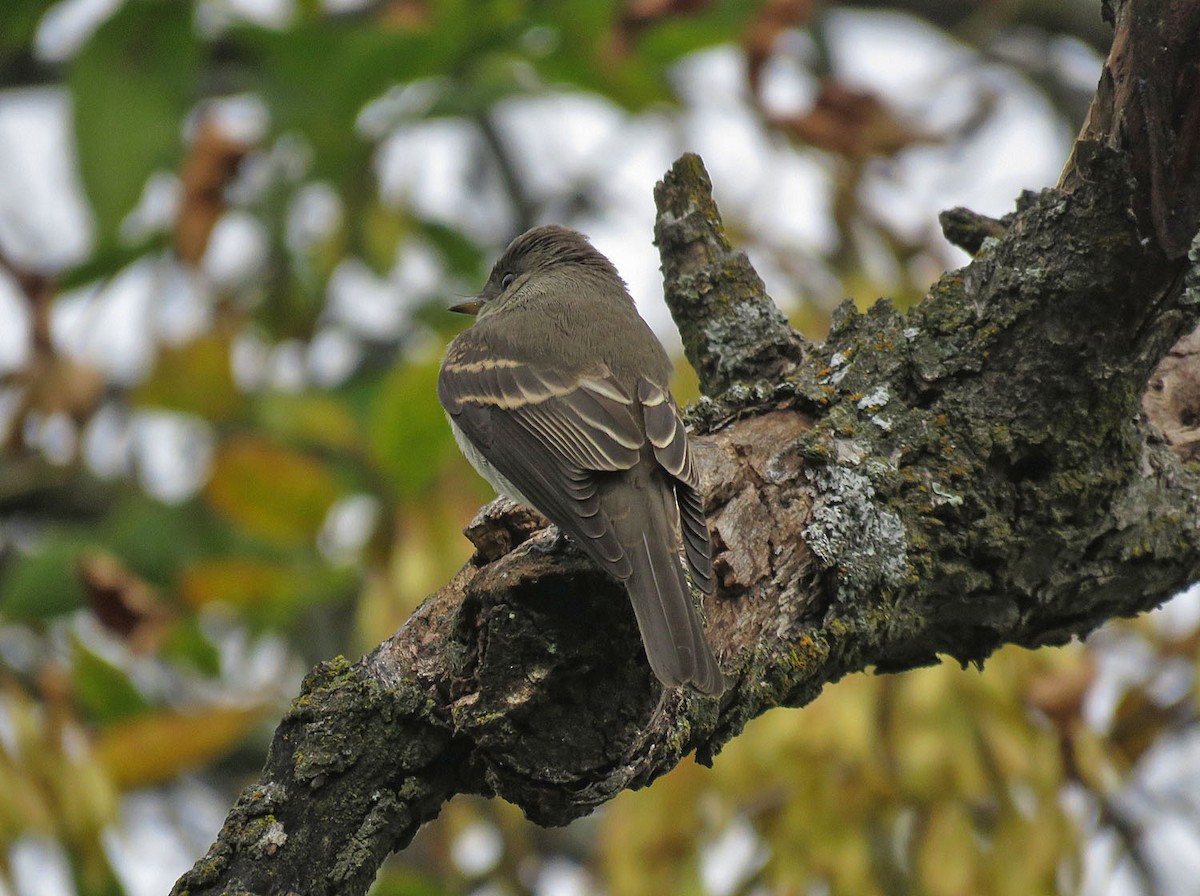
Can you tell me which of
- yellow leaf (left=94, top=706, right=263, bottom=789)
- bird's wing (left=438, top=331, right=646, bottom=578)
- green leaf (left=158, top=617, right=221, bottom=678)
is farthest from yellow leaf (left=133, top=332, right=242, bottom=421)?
bird's wing (left=438, top=331, right=646, bottom=578)

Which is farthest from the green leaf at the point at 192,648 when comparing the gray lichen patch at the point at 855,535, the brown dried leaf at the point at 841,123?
the gray lichen patch at the point at 855,535

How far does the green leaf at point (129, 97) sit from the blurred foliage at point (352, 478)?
0.01m

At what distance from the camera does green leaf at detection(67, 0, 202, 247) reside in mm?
6074

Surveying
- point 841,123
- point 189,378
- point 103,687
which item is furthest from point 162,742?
point 841,123

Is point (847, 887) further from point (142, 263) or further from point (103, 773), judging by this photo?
point (142, 263)

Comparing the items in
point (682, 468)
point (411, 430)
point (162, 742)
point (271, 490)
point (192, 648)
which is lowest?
point (192, 648)

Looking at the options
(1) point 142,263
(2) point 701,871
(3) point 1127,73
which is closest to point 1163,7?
(3) point 1127,73

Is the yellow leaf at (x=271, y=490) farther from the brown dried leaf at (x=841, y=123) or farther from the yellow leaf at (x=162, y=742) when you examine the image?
the brown dried leaf at (x=841, y=123)

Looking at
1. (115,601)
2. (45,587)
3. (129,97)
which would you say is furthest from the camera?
(129,97)

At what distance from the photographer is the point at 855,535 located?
324 cm

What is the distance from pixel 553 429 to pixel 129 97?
11.1 feet

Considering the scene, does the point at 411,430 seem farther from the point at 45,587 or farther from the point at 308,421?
the point at 45,587

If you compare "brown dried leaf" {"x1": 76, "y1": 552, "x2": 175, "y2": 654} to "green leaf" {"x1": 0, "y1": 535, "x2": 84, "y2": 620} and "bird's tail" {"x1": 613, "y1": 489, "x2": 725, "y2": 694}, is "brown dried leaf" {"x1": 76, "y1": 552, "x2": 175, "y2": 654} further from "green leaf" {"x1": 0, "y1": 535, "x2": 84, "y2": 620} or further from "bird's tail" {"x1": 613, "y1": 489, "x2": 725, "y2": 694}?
"bird's tail" {"x1": 613, "y1": 489, "x2": 725, "y2": 694}

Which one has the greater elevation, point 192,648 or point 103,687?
point 103,687
